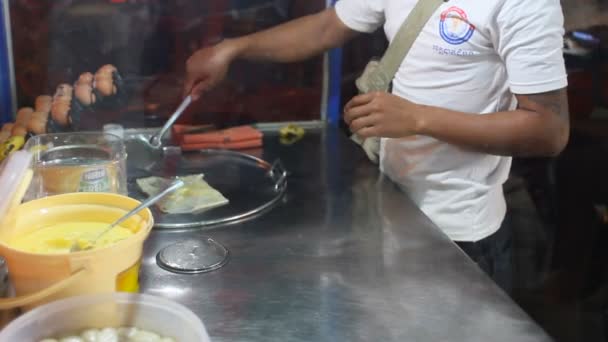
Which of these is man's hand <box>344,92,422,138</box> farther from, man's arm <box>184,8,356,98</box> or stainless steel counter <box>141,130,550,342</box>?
man's arm <box>184,8,356,98</box>

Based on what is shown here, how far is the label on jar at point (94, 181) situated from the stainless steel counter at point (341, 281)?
4.4 inches

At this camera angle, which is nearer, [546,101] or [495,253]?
[546,101]

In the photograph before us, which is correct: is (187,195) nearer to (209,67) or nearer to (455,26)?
(209,67)

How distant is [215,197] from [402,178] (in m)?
0.37

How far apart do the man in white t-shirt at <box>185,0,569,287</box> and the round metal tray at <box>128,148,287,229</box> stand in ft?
0.67

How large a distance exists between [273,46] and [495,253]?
0.65m

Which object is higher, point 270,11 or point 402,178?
point 270,11

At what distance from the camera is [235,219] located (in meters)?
1.03

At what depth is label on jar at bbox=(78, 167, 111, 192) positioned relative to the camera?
3.01ft

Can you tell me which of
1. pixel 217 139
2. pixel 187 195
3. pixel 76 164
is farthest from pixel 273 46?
pixel 76 164

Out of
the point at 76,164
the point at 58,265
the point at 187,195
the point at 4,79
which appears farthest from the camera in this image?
the point at 4,79

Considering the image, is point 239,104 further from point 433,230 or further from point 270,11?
point 433,230

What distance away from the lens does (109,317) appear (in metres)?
0.65

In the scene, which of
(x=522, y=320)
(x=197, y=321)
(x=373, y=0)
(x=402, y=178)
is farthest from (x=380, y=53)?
(x=197, y=321)
